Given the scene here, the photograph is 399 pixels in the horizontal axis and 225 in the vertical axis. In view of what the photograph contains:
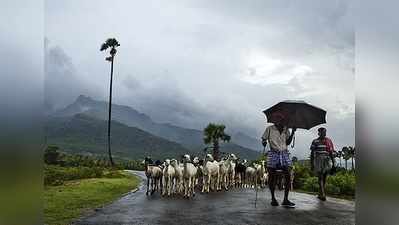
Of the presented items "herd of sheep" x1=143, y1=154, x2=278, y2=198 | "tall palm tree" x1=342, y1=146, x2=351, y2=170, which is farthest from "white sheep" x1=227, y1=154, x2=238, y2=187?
"tall palm tree" x1=342, y1=146, x2=351, y2=170

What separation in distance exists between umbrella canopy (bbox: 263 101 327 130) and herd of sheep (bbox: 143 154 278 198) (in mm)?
685

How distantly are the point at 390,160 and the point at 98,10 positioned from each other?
4247 mm

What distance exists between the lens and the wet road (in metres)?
8.97

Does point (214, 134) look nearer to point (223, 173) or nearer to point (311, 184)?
point (223, 173)

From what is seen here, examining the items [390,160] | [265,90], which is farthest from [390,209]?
[265,90]

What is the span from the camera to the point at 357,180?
26.7 feet

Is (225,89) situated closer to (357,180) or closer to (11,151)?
(357,180)

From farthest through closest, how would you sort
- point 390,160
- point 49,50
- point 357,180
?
point 49,50 → point 357,180 → point 390,160

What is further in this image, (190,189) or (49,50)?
(190,189)

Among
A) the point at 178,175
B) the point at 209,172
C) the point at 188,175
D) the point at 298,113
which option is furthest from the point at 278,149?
the point at 178,175

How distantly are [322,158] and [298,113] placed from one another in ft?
2.36

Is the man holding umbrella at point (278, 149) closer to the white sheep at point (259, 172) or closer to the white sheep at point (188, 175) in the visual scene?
the white sheep at point (259, 172)

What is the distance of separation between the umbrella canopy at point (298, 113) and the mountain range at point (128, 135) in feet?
1.61

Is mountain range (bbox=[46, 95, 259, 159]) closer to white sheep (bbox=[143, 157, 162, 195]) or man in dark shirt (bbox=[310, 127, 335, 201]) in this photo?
white sheep (bbox=[143, 157, 162, 195])
